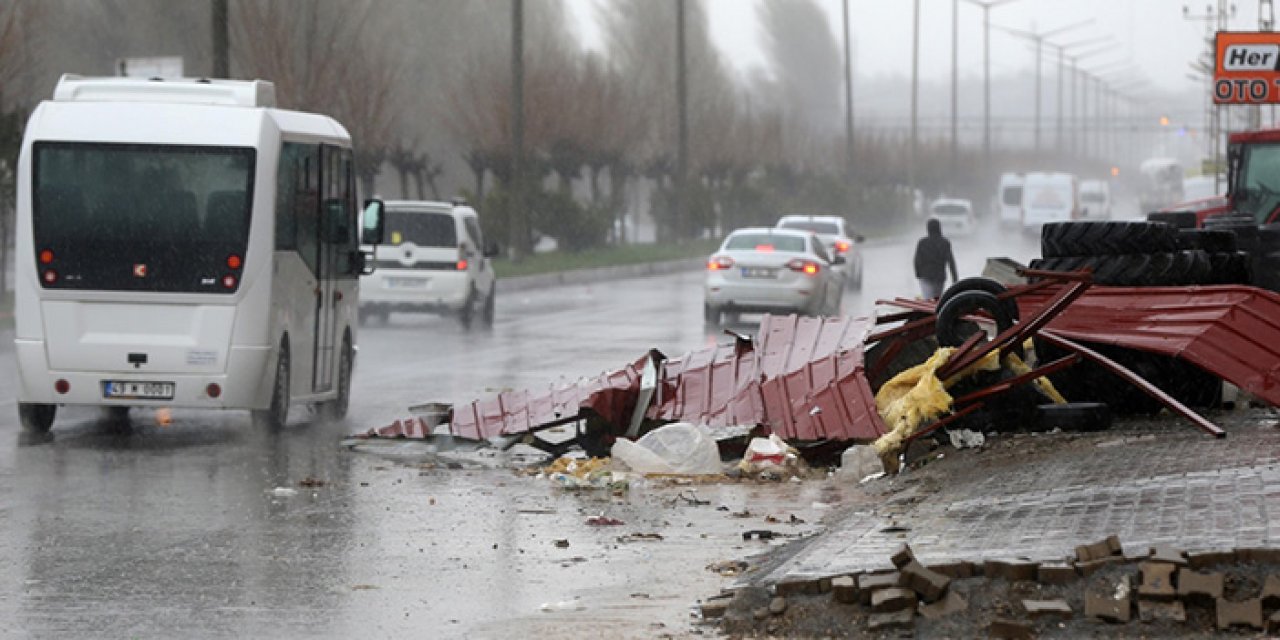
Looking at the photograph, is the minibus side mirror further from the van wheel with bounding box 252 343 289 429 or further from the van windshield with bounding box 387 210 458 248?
the van windshield with bounding box 387 210 458 248

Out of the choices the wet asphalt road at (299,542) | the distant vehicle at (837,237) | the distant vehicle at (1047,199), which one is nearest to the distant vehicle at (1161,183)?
the distant vehicle at (1047,199)

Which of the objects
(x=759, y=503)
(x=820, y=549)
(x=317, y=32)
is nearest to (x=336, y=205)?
(x=759, y=503)

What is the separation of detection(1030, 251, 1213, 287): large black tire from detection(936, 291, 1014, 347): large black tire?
4.96 feet

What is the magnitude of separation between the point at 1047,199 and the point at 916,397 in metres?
69.7

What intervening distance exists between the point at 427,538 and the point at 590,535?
2.63 ft

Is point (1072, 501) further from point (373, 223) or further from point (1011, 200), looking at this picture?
point (1011, 200)

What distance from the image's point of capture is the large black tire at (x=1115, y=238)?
15.1m

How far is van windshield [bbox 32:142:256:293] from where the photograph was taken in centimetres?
1534

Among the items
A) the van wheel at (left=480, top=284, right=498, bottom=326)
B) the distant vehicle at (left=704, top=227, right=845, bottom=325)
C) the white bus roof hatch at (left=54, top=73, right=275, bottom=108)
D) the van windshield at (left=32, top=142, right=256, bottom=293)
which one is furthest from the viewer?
the distant vehicle at (left=704, top=227, right=845, bottom=325)

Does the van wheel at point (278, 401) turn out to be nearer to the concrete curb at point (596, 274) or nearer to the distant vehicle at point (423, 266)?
the distant vehicle at point (423, 266)

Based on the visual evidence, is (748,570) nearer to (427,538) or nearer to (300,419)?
(427,538)

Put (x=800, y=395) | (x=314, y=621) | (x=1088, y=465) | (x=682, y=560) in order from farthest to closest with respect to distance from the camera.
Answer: (x=800, y=395) < (x=1088, y=465) < (x=682, y=560) < (x=314, y=621)

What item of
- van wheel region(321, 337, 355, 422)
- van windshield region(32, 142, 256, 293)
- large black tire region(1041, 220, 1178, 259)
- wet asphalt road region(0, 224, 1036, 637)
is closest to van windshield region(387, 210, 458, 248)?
van wheel region(321, 337, 355, 422)

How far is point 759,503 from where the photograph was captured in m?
11.9
